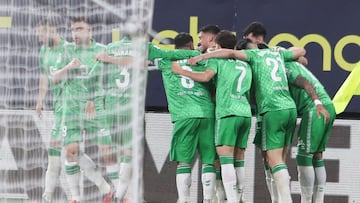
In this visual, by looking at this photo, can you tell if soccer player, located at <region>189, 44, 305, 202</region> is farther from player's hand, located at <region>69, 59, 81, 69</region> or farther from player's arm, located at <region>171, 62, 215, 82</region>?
player's hand, located at <region>69, 59, 81, 69</region>

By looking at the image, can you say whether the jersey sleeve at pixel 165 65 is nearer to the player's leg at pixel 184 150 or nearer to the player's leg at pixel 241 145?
the player's leg at pixel 184 150

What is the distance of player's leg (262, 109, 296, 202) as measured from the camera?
30.3 feet

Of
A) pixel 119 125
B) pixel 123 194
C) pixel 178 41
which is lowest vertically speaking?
pixel 123 194

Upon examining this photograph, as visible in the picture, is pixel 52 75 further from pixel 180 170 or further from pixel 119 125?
pixel 180 170

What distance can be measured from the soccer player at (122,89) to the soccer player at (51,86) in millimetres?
413

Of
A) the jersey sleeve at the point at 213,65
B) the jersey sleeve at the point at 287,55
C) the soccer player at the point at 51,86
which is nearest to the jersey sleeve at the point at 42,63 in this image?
the soccer player at the point at 51,86

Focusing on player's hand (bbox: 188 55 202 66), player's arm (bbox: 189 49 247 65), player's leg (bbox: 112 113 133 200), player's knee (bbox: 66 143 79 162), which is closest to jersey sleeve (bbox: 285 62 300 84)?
player's arm (bbox: 189 49 247 65)

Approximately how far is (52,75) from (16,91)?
1.19 feet

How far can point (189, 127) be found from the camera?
9500 mm

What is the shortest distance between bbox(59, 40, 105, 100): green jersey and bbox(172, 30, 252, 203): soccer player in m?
0.77

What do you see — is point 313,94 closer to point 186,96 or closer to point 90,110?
point 186,96

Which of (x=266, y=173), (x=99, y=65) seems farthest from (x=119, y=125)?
(x=266, y=173)

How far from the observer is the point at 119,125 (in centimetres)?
920

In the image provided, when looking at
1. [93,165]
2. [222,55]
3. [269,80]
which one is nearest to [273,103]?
[269,80]
